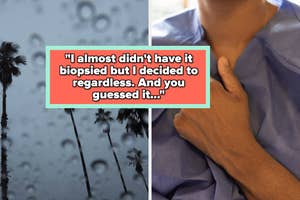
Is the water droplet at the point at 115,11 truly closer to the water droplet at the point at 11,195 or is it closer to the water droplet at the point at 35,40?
the water droplet at the point at 35,40

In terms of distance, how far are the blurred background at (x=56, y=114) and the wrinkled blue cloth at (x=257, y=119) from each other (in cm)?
12

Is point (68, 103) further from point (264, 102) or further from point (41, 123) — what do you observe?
point (264, 102)

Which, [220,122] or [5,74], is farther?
[220,122]

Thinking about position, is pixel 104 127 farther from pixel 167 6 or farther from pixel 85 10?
pixel 167 6

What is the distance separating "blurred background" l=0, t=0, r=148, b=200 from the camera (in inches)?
19.5

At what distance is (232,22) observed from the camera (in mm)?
668

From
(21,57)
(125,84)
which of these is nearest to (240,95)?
(125,84)

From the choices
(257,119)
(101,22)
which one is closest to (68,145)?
(101,22)

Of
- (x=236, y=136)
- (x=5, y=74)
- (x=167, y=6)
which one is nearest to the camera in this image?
(x=5, y=74)

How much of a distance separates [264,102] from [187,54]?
149 mm

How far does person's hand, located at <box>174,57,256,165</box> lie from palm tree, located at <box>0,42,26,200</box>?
0.72ft

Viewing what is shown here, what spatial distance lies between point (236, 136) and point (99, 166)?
7.3 inches
